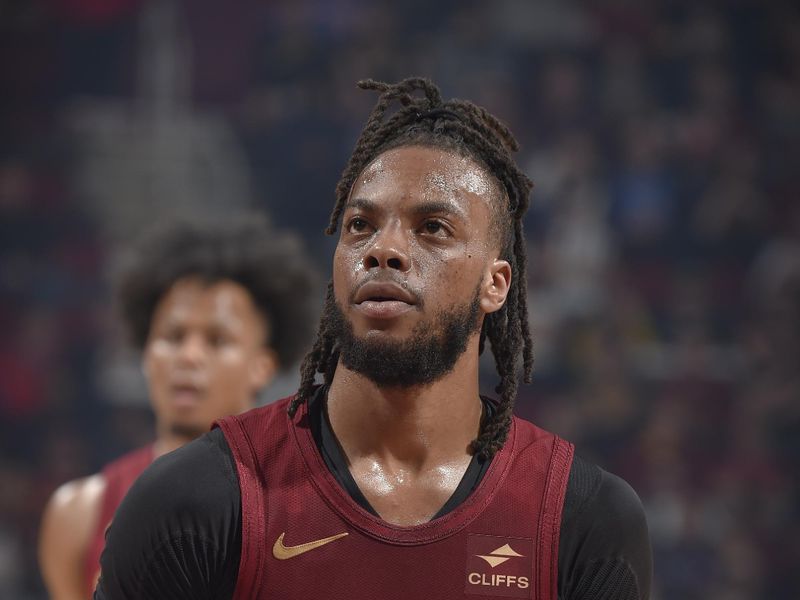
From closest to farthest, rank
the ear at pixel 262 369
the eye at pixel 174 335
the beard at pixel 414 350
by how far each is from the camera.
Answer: the beard at pixel 414 350
the eye at pixel 174 335
the ear at pixel 262 369

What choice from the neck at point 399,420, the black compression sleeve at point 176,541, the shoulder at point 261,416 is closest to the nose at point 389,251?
the neck at point 399,420

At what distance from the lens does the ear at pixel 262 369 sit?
365 cm

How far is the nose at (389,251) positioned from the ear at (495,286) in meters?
0.20

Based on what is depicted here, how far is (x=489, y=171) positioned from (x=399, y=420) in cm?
51

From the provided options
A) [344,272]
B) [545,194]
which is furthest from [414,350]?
[545,194]

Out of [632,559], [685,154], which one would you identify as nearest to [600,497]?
[632,559]

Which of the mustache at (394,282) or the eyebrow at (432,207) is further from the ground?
the eyebrow at (432,207)

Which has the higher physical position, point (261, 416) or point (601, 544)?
point (261, 416)

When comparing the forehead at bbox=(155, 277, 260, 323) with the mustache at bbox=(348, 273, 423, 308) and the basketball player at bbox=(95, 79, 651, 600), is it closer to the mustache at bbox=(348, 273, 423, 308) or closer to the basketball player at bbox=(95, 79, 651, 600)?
the basketball player at bbox=(95, 79, 651, 600)

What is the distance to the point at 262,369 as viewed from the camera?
3.72 meters

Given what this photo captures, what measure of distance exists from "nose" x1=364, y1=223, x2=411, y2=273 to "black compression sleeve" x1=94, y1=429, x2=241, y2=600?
45 cm

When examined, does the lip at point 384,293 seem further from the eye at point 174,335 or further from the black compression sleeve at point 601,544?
the eye at point 174,335

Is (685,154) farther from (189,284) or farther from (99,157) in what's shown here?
(189,284)

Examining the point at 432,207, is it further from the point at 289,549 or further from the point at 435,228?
the point at 289,549
